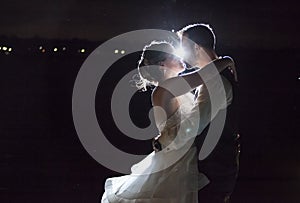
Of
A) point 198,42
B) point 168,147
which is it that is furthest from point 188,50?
point 168,147

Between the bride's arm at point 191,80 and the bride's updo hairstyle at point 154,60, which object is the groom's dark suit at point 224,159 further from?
the bride's updo hairstyle at point 154,60

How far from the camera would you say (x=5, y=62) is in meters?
10.7

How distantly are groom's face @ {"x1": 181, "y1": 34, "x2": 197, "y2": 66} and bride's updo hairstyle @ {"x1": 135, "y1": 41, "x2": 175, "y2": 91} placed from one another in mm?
48

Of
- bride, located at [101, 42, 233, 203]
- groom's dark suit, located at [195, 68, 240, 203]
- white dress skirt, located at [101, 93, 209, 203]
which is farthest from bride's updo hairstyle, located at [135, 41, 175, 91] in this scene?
groom's dark suit, located at [195, 68, 240, 203]

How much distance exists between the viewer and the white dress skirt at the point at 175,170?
1.38 metres

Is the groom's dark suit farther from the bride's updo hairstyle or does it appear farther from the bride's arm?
the bride's updo hairstyle

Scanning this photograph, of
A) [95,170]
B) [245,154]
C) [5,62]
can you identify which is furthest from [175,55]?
[5,62]

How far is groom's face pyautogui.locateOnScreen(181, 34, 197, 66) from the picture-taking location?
1426 mm

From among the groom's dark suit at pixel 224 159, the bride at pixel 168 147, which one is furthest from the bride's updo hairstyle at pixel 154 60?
the groom's dark suit at pixel 224 159

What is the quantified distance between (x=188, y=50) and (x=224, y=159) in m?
0.37

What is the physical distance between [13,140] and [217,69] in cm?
720

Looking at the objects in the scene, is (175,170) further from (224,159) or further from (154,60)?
(154,60)

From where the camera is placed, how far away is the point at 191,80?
1.36 metres

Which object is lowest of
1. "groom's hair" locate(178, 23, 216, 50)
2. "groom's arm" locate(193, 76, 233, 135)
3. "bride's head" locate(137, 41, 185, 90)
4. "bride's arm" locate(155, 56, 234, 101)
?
"groom's arm" locate(193, 76, 233, 135)
